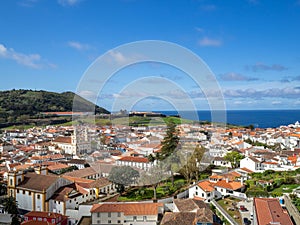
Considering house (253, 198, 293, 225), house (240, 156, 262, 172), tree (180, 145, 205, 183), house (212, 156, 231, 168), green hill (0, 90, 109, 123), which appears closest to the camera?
house (253, 198, 293, 225)

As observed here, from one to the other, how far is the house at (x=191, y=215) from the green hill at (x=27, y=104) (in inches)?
1707

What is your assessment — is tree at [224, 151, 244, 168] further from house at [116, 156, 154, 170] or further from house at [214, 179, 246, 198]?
house at [214, 179, 246, 198]

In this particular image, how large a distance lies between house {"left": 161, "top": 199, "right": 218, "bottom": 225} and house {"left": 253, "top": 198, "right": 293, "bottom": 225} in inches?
57.0

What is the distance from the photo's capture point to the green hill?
1978 inches

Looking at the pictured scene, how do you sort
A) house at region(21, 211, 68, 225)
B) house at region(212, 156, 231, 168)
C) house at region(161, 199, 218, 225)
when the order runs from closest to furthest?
house at region(161, 199, 218, 225), house at region(21, 211, 68, 225), house at region(212, 156, 231, 168)

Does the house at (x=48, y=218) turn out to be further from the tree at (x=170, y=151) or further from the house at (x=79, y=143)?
the house at (x=79, y=143)

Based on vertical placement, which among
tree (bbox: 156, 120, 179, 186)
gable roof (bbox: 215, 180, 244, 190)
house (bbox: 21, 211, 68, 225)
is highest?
tree (bbox: 156, 120, 179, 186)

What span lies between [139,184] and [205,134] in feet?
56.1

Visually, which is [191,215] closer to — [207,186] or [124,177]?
[207,186]

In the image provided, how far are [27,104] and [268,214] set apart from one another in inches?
2152

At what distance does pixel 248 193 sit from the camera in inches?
484

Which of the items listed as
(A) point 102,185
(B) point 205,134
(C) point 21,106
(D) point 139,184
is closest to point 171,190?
(D) point 139,184

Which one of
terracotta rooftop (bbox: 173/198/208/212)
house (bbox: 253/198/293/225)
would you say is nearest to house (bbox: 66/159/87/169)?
terracotta rooftop (bbox: 173/198/208/212)

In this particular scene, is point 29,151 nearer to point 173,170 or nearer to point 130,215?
point 173,170
